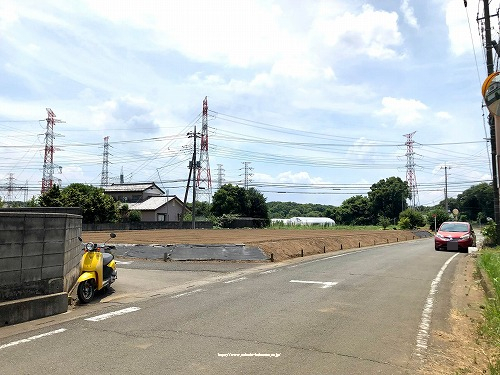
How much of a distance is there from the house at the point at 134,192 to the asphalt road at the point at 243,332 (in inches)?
2636

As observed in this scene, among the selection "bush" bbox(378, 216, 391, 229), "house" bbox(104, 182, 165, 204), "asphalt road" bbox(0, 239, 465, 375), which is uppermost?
"house" bbox(104, 182, 165, 204)

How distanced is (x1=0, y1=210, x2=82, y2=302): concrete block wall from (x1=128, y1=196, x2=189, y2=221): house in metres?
60.6

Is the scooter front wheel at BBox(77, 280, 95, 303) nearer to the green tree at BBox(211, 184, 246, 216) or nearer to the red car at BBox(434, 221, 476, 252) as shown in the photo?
the red car at BBox(434, 221, 476, 252)

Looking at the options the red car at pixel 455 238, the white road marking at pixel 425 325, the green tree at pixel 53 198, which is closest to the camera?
the white road marking at pixel 425 325

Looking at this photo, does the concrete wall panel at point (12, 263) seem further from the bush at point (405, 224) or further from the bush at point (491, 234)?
the bush at point (405, 224)

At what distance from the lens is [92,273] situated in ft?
30.3

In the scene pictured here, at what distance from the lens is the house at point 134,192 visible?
7569 centimetres

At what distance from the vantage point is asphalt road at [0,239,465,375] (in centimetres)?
492

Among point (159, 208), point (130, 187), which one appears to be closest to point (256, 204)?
point (159, 208)

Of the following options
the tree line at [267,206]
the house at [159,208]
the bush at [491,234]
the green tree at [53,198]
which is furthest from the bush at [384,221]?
the green tree at [53,198]

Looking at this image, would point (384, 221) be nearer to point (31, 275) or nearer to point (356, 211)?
point (356, 211)

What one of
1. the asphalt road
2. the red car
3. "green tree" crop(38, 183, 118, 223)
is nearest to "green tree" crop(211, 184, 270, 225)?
"green tree" crop(38, 183, 118, 223)

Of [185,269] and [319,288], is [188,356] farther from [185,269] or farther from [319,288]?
[185,269]

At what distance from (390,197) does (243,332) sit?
9288cm
